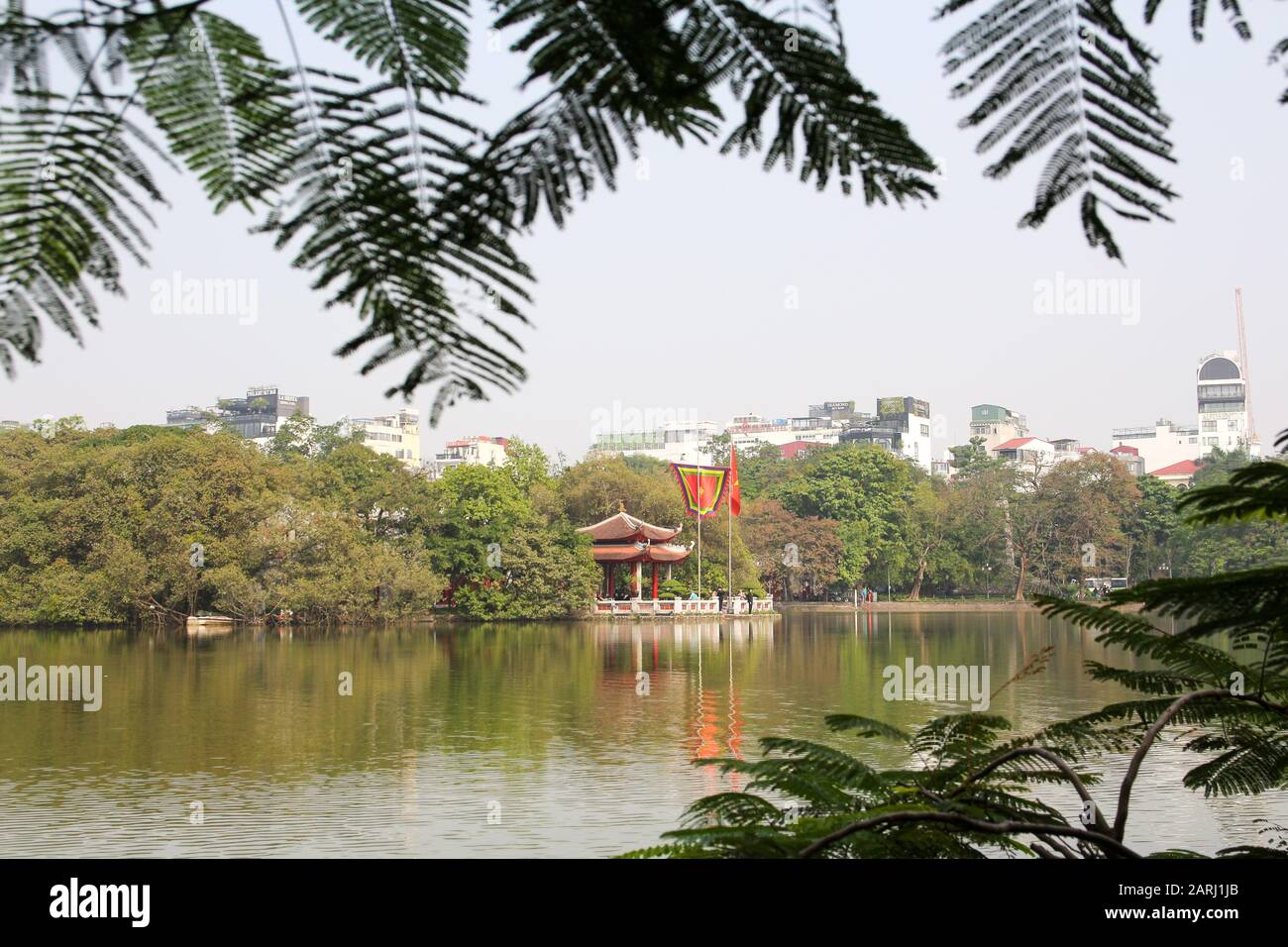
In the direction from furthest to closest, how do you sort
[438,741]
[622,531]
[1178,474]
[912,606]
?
[1178,474] < [912,606] < [622,531] < [438,741]

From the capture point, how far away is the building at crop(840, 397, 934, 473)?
2242 inches

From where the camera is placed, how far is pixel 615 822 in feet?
22.4

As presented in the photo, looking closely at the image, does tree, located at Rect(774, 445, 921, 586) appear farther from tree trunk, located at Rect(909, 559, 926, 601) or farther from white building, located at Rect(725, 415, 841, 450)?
white building, located at Rect(725, 415, 841, 450)

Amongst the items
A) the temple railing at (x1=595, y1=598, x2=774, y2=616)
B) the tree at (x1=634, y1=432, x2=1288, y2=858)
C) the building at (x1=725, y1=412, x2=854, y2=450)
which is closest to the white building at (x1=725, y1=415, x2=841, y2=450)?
the building at (x1=725, y1=412, x2=854, y2=450)

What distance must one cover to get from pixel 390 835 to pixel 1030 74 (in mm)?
6629

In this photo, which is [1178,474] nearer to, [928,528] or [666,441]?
[928,528]

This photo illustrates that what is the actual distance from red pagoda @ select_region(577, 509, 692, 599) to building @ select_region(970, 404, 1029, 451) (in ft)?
78.1

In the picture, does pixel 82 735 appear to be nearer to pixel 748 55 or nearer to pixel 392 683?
pixel 392 683

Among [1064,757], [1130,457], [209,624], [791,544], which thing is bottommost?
[209,624]

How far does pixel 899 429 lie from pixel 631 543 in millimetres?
33254

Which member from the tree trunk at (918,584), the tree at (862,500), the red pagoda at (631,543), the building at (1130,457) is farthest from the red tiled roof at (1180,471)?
the red pagoda at (631,543)

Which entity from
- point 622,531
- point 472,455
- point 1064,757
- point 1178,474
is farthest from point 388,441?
point 1064,757

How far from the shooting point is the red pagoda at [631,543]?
26.3 m

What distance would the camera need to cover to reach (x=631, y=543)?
26.5m
